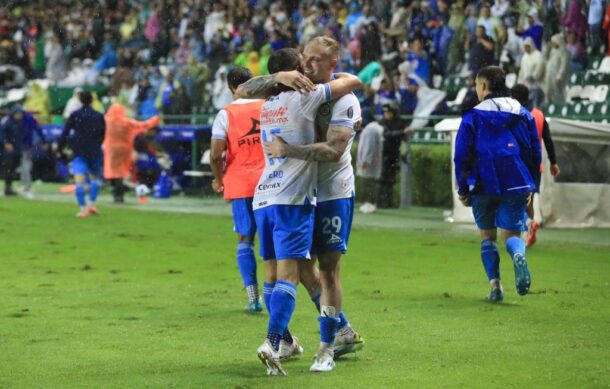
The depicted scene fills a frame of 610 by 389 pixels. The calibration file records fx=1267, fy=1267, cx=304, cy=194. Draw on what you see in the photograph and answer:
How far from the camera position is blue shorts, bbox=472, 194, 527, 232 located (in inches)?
436

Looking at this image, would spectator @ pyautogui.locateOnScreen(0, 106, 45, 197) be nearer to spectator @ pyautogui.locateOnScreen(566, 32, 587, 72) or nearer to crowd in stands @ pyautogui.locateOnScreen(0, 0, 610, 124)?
crowd in stands @ pyautogui.locateOnScreen(0, 0, 610, 124)

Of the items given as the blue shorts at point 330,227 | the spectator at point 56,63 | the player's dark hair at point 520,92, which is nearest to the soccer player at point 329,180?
the blue shorts at point 330,227

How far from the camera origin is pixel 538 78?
23.4 metres

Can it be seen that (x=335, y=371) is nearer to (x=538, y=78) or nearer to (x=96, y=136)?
(x=96, y=136)

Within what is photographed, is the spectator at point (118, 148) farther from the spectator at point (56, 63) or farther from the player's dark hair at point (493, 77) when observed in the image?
the player's dark hair at point (493, 77)

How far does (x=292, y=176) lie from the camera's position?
7695 millimetres

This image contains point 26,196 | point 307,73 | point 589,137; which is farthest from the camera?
point 26,196

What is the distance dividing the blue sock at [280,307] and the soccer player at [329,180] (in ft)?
1.11

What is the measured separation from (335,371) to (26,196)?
21231 mm

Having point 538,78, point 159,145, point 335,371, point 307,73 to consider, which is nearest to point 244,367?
point 335,371

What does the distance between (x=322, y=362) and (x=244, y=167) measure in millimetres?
3369

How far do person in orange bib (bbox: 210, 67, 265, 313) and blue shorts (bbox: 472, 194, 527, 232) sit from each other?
201cm

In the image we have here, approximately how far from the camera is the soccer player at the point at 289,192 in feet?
24.9

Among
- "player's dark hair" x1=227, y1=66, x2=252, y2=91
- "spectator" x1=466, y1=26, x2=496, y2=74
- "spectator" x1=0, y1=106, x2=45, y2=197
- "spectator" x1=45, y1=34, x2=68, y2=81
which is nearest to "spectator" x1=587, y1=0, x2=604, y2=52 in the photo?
"spectator" x1=466, y1=26, x2=496, y2=74
